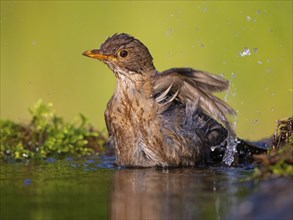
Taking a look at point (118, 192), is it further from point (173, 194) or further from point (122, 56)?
point (122, 56)

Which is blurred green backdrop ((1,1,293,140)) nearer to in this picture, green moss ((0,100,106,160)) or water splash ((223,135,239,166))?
green moss ((0,100,106,160))

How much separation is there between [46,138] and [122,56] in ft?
6.22

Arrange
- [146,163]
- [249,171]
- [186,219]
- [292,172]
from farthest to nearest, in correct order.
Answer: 1. [146,163]
2. [249,171]
3. [292,172]
4. [186,219]

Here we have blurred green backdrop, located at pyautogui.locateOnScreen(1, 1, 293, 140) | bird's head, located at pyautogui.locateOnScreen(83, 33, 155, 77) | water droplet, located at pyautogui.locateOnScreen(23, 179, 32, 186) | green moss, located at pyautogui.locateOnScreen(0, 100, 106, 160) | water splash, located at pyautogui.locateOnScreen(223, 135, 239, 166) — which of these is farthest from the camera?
blurred green backdrop, located at pyautogui.locateOnScreen(1, 1, 293, 140)

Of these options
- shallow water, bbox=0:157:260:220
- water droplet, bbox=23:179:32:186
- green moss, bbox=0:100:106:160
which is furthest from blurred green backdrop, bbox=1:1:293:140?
water droplet, bbox=23:179:32:186

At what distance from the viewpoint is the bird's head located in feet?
27.2

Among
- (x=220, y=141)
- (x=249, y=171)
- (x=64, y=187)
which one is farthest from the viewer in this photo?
(x=220, y=141)

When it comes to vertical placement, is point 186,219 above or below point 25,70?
below

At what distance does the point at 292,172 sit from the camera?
5.43 metres

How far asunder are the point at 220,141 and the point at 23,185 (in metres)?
2.81

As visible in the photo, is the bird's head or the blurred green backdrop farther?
the blurred green backdrop

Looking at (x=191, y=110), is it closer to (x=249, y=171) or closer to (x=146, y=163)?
(x=146, y=163)

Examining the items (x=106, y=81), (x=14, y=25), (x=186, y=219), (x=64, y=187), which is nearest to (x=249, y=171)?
(x=64, y=187)

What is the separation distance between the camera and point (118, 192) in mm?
6117
